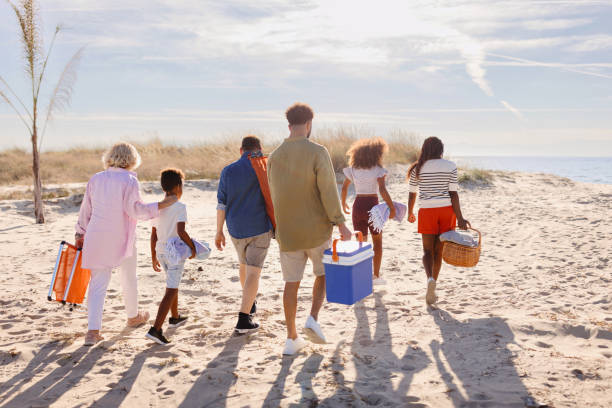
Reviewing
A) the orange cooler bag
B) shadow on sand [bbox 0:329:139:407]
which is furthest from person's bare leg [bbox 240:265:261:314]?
the orange cooler bag

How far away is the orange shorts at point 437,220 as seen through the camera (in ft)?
17.6

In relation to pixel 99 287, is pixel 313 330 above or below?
below

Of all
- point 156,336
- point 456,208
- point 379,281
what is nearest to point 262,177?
point 156,336

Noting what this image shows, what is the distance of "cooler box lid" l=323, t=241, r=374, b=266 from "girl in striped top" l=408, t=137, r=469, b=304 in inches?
60.2

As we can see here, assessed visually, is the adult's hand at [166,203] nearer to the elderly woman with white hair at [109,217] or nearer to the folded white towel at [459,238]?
the elderly woman with white hair at [109,217]

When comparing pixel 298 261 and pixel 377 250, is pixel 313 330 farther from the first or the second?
pixel 377 250

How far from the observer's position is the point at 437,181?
209 inches

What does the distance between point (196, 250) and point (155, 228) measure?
45cm

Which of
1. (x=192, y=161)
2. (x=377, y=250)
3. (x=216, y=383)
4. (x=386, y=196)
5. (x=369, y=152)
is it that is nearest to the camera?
(x=216, y=383)

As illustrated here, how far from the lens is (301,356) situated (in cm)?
411

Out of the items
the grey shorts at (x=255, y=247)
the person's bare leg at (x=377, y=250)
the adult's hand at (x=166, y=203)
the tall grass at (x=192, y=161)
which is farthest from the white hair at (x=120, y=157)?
the tall grass at (x=192, y=161)

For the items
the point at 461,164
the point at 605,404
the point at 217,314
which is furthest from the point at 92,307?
the point at 461,164

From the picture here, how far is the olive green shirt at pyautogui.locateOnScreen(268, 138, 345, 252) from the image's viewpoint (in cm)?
377

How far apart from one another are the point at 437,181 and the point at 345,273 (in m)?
2.02
